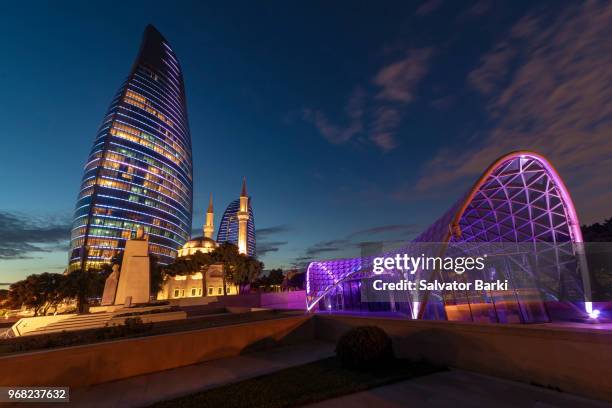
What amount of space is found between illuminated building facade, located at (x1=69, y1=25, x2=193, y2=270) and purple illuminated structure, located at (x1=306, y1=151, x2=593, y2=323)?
115886 millimetres

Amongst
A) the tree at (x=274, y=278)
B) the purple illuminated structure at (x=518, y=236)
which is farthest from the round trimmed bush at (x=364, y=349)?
the tree at (x=274, y=278)

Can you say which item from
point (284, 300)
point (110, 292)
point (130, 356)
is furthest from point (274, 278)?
point (130, 356)

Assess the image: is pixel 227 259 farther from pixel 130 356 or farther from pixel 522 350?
pixel 522 350

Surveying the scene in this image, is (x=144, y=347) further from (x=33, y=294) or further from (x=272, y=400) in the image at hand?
(x=33, y=294)

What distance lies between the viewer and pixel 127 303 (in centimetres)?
3925

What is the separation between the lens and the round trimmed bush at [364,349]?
1107cm

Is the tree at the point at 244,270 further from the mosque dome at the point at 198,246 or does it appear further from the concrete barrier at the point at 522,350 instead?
the concrete barrier at the point at 522,350

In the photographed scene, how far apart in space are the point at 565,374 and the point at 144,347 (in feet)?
51.5

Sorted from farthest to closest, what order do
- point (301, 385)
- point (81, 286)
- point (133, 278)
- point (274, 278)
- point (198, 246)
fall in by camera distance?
point (198, 246) < point (274, 278) < point (81, 286) < point (133, 278) < point (301, 385)

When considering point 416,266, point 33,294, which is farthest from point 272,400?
point 33,294

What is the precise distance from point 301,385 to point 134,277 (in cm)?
4190

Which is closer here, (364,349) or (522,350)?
(522,350)

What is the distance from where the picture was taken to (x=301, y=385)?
9750mm

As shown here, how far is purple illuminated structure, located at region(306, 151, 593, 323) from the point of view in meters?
28.1
